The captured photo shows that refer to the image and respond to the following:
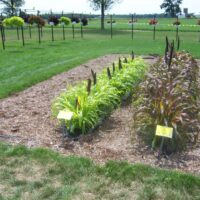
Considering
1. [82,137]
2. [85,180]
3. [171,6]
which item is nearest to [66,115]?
[82,137]

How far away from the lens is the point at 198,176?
354 cm

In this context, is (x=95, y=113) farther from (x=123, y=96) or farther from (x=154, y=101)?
(x=123, y=96)

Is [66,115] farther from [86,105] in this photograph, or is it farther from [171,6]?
[171,6]

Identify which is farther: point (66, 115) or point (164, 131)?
point (66, 115)

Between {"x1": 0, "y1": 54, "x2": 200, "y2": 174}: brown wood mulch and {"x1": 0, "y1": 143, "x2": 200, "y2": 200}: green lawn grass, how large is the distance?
0.78 ft

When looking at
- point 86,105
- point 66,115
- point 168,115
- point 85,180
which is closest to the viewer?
point 85,180

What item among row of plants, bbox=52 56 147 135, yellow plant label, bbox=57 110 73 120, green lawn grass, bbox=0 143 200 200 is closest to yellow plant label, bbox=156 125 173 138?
green lawn grass, bbox=0 143 200 200

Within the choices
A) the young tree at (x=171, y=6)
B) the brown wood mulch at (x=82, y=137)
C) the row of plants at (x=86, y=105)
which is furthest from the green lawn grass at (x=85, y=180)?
the young tree at (x=171, y=6)

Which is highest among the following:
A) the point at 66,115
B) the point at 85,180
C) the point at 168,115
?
the point at 168,115

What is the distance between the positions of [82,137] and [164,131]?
112 centimetres

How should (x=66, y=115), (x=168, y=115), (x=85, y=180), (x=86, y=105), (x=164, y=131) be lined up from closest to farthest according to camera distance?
(x=85, y=180), (x=164, y=131), (x=168, y=115), (x=66, y=115), (x=86, y=105)

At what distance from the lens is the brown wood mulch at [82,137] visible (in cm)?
396

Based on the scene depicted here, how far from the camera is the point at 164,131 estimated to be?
3.88 meters

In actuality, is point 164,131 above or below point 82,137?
above
